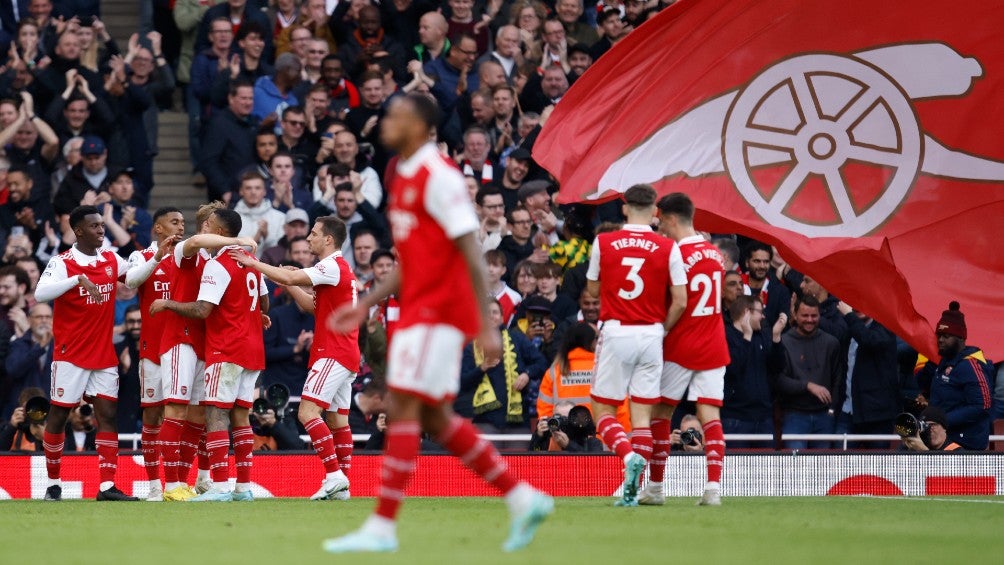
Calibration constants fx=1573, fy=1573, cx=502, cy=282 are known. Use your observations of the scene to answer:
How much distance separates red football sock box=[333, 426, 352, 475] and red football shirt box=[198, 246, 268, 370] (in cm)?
101

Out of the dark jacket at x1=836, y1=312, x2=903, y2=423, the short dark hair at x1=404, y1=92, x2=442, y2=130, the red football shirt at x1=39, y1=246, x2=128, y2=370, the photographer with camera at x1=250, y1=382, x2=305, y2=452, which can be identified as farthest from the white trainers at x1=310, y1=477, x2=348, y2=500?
the dark jacket at x1=836, y1=312, x2=903, y2=423

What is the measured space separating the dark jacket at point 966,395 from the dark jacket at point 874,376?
869mm

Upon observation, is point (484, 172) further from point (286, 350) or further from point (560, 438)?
point (560, 438)

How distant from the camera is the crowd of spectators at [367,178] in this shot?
16.0 metres

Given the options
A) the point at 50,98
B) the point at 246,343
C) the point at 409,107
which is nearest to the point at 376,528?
the point at 409,107

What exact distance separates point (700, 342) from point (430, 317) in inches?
170

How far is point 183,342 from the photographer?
13.2m

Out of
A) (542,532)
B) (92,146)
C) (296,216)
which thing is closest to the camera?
(542,532)

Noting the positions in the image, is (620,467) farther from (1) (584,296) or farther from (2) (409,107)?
(2) (409,107)

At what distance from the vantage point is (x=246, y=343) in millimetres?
13164

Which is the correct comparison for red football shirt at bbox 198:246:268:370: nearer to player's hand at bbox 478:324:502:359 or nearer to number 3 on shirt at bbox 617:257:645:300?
number 3 on shirt at bbox 617:257:645:300

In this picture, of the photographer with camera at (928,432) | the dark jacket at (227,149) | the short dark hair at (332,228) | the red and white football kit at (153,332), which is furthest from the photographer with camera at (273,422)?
the photographer with camera at (928,432)

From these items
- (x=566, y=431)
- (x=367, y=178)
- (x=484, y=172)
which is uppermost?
(x=484, y=172)

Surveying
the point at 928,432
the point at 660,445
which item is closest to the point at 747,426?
the point at 928,432
